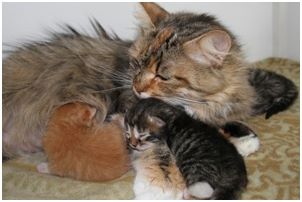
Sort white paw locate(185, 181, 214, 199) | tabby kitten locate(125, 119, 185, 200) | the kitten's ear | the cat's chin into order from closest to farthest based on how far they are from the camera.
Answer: white paw locate(185, 181, 214, 199)
tabby kitten locate(125, 119, 185, 200)
the cat's chin
the kitten's ear

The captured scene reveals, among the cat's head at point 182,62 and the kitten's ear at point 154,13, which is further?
the kitten's ear at point 154,13

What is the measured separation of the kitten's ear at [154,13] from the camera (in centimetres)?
188

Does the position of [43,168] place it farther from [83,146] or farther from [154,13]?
[154,13]

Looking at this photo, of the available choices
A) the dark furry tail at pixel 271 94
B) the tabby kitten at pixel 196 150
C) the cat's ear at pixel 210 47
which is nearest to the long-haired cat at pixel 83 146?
the tabby kitten at pixel 196 150

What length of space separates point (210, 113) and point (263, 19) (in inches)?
45.4

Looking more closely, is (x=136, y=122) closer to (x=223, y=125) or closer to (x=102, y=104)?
(x=102, y=104)

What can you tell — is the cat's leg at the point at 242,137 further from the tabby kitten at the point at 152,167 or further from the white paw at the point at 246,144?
the tabby kitten at the point at 152,167

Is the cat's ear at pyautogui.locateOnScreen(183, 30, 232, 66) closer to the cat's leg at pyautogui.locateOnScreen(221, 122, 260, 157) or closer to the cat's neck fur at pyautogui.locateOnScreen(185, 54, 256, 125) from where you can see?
the cat's neck fur at pyautogui.locateOnScreen(185, 54, 256, 125)

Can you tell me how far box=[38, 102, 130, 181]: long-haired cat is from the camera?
1645 millimetres

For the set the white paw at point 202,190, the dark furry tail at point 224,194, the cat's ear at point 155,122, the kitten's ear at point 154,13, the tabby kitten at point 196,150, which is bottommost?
the dark furry tail at point 224,194

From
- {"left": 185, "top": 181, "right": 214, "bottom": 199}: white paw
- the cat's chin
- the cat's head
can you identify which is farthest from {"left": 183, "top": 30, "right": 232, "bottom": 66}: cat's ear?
{"left": 185, "top": 181, "right": 214, "bottom": 199}: white paw

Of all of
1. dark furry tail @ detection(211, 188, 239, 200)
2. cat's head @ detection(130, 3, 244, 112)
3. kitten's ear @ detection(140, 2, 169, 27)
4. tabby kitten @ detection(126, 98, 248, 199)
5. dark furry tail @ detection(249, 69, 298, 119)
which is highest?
kitten's ear @ detection(140, 2, 169, 27)

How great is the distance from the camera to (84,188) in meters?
1.63

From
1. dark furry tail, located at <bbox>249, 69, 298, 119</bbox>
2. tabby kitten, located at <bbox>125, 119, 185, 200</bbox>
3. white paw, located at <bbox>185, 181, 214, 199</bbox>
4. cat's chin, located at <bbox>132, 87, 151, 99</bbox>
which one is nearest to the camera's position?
white paw, located at <bbox>185, 181, 214, 199</bbox>
